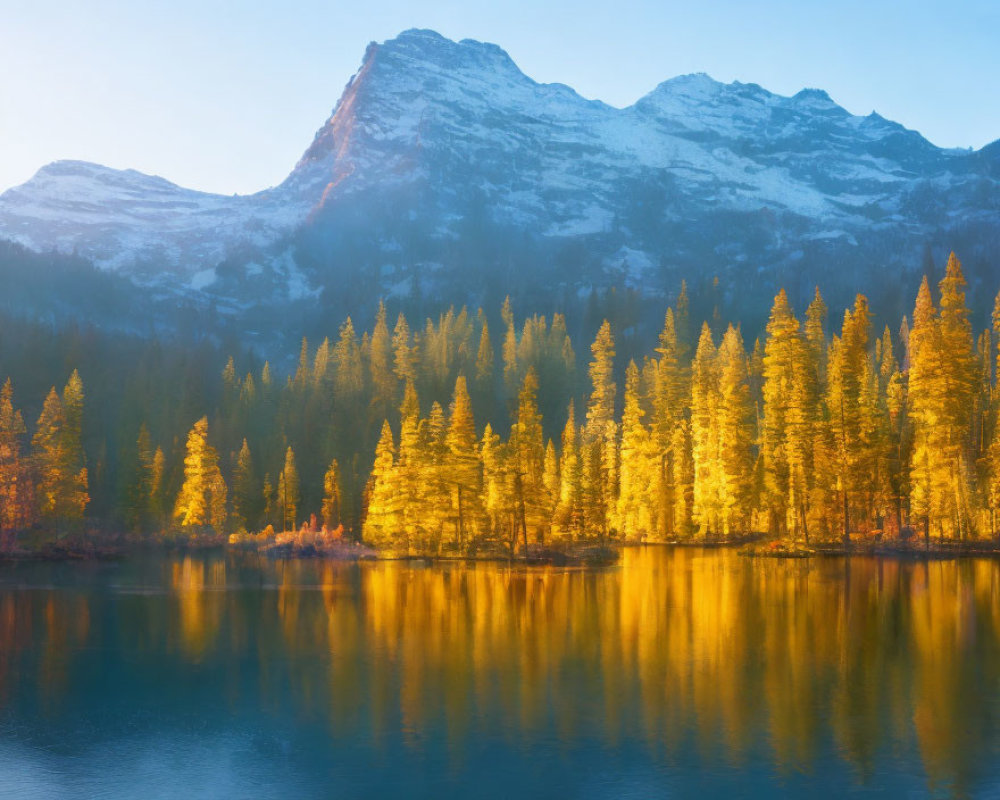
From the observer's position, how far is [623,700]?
95.5 ft

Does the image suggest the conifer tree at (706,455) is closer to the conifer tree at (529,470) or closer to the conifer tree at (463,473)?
the conifer tree at (529,470)

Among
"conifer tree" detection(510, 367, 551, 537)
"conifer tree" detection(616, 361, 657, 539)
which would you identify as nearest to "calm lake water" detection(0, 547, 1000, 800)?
"conifer tree" detection(510, 367, 551, 537)

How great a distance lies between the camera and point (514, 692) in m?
30.4

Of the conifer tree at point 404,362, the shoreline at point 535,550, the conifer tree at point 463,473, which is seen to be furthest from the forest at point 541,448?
the shoreline at point 535,550

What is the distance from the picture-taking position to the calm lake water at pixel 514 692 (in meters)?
22.8

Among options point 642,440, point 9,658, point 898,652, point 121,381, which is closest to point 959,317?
point 642,440

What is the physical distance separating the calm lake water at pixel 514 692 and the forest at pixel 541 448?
2307 cm

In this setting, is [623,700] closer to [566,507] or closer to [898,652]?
[898,652]

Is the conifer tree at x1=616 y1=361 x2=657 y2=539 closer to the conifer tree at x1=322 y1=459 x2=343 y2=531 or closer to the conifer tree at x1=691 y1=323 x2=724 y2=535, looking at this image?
the conifer tree at x1=691 y1=323 x2=724 y2=535

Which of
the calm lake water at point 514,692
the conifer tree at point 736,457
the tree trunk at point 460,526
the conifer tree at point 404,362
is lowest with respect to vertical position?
the calm lake water at point 514,692

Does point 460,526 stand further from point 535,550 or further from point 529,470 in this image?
point 529,470

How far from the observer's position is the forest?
74875 mm

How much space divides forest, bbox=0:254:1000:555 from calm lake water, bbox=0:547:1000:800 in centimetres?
2307

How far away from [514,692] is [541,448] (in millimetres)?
67309
